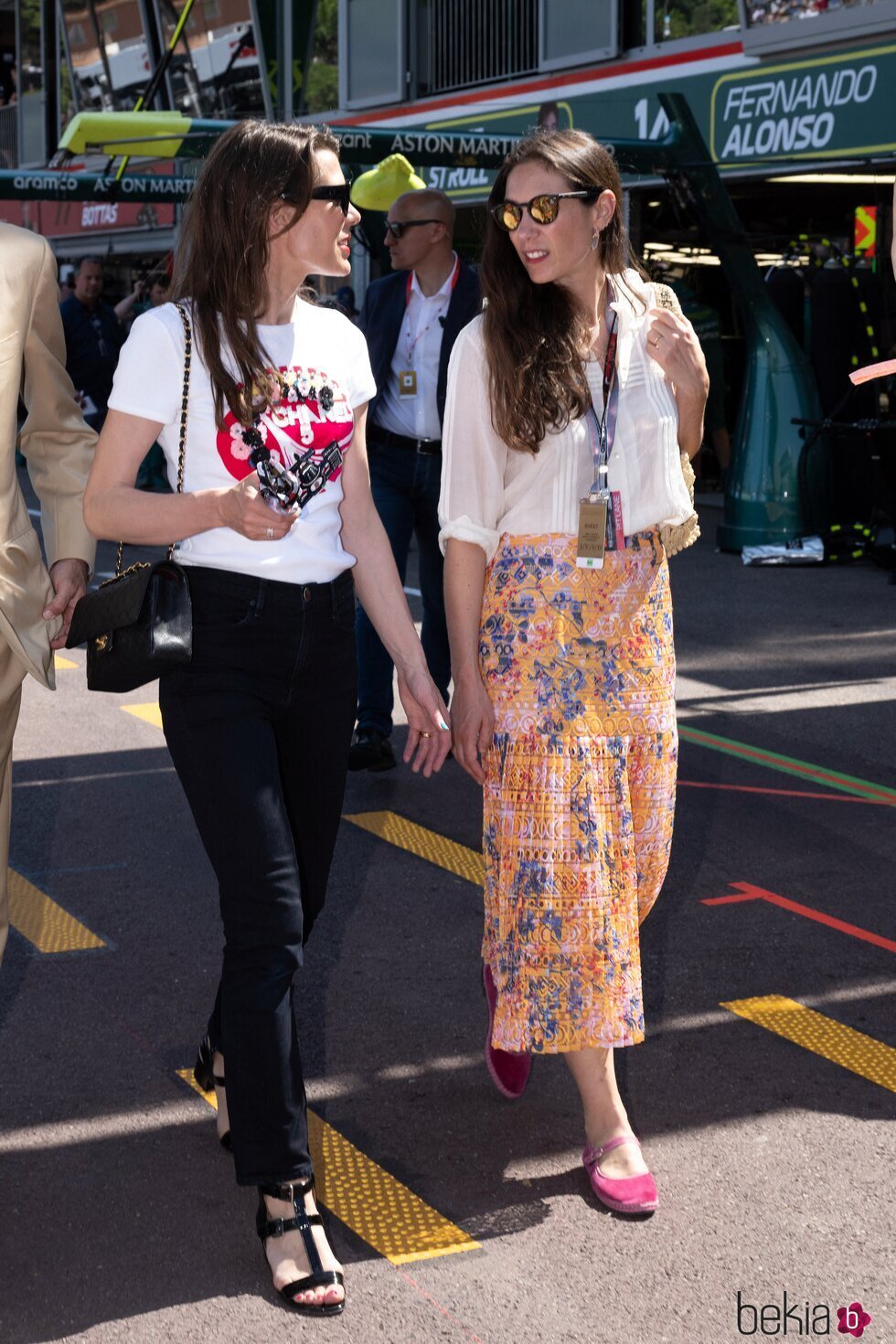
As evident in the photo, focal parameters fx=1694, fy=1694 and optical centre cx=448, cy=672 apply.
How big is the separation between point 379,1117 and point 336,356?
1.62 m

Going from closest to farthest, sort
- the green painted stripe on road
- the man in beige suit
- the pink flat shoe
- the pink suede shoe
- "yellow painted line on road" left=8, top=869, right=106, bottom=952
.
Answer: the man in beige suit < the pink flat shoe < the pink suede shoe < "yellow painted line on road" left=8, top=869, right=106, bottom=952 < the green painted stripe on road

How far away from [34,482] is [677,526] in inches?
48.8

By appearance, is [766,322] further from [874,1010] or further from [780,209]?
[874,1010]

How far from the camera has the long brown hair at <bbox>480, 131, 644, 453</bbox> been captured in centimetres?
311

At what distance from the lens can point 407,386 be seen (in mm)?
6512

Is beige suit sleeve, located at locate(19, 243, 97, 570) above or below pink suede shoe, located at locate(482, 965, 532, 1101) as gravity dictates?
above

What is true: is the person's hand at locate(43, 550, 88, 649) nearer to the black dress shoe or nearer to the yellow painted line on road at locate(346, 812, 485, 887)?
the yellow painted line on road at locate(346, 812, 485, 887)

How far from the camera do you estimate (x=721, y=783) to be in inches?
255

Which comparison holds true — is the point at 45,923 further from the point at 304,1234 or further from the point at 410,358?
the point at 410,358

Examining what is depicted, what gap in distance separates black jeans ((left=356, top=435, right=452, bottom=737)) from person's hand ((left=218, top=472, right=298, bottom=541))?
11.9ft

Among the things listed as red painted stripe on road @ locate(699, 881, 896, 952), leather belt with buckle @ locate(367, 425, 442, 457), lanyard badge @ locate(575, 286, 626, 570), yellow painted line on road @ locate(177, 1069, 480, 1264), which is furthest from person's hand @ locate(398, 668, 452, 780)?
leather belt with buckle @ locate(367, 425, 442, 457)

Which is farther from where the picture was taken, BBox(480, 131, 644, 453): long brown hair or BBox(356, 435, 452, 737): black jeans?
BBox(356, 435, 452, 737): black jeans

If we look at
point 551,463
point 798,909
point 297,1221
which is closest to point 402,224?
point 798,909

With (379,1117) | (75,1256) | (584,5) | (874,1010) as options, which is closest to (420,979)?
(379,1117)
